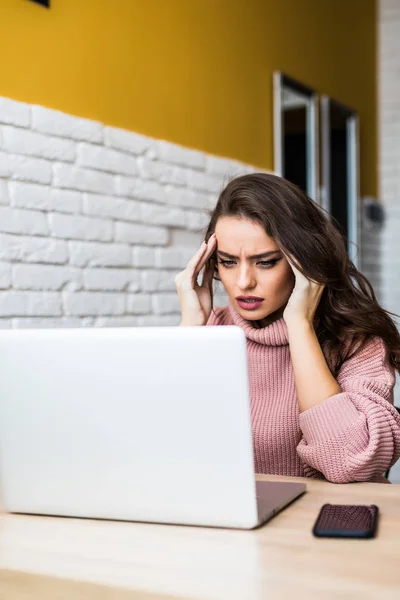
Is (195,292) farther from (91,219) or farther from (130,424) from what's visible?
(130,424)

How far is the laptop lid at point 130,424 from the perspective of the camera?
1.05 metres

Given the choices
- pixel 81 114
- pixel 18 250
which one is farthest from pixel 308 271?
pixel 81 114

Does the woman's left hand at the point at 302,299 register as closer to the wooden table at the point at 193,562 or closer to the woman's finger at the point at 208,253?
the woman's finger at the point at 208,253

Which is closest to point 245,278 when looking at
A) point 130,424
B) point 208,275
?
point 208,275

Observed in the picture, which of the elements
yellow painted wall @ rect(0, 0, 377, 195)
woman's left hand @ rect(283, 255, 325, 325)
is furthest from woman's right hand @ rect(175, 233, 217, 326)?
yellow painted wall @ rect(0, 0, 377, 195)

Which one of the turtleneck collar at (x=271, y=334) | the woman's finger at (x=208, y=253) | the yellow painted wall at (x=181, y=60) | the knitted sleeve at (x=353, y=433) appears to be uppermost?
the yellow painted wall at (x=181, y=60)

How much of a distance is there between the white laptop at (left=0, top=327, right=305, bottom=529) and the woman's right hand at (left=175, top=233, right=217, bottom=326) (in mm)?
908

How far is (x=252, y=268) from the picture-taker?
1778 mm

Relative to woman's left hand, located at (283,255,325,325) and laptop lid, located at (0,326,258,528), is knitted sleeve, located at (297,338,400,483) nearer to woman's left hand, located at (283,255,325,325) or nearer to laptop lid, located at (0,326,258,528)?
woman's left hand, located at (283,255,325,325)

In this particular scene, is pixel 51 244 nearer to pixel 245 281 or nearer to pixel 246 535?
pixel 245 281

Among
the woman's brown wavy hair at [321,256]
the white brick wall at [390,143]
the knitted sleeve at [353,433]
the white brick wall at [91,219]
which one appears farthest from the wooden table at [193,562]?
the white brick wall at [390,143]

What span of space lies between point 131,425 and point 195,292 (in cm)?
100

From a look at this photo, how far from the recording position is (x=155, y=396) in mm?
1081

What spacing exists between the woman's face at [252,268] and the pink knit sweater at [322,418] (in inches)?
2.3
